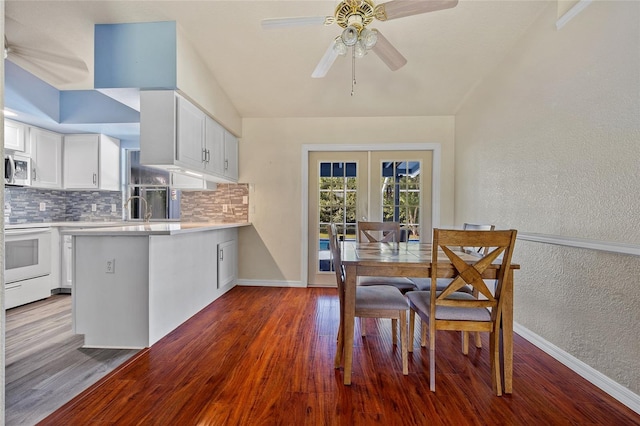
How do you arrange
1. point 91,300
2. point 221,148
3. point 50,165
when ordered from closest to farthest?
point 91,300
point 221,148
point 50,165

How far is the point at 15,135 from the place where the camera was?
3467 millimetres

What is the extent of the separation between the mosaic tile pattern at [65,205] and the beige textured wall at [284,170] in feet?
6.46

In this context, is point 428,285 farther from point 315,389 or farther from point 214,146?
point 214,146

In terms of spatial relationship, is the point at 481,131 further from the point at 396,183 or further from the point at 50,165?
the point at 50,165

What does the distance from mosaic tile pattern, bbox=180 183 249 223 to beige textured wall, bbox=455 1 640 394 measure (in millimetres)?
3083

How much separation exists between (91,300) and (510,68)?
160 inches

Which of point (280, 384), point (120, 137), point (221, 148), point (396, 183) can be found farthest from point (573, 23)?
point (120, 137)

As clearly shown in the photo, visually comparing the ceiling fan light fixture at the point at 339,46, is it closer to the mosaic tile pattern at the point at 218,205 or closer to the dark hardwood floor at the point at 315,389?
the dark hardwood floor at the point at 315,389

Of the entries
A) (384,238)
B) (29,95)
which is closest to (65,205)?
(29,95)

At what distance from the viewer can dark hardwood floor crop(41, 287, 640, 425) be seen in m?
1.55

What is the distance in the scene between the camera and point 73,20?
2557 millimetres

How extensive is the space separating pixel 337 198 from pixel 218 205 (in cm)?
166

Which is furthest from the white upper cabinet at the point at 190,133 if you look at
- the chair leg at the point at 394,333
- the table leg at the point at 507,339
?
the table leg at the point at 507,339

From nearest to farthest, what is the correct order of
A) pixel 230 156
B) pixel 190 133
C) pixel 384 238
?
pixel 190 133 → pixel 384 238 → pixel 230 156
